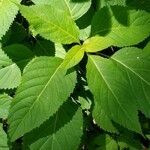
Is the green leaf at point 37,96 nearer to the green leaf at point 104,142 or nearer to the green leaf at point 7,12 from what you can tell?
the green leaf at point 7,12

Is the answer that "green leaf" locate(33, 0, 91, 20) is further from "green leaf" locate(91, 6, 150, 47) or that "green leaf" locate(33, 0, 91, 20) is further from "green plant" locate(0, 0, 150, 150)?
"green leaf" locate(91, 6, 150, 47)

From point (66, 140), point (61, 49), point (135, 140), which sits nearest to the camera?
point (66, 140)

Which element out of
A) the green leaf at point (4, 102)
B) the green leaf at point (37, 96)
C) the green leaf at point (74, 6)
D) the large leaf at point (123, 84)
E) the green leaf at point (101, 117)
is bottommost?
the green leaf at point (101, 117)

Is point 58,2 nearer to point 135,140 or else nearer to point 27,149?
point 27,149

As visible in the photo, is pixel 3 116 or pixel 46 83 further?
pixel 3 116

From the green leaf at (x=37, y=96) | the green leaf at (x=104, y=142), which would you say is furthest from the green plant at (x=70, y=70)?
the green leaf at (x=104, y=142)

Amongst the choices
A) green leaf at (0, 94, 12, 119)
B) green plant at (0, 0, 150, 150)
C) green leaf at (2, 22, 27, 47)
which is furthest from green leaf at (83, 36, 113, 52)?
green leaf at (0, 94, 12, 119)

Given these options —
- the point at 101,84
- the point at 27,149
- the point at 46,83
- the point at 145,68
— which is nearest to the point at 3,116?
the point at 27,149
